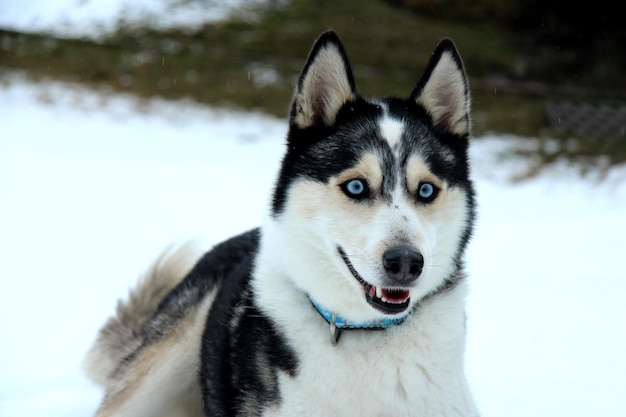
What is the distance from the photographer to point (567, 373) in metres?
3.86

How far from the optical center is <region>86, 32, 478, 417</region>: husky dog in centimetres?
240

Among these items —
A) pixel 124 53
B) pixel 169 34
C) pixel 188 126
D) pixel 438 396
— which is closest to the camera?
pixel 438 396

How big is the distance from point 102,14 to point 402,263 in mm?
12361

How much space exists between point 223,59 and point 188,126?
122 inches

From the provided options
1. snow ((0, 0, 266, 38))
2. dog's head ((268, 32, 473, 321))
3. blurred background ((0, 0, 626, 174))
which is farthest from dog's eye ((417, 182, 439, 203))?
snow ((0, 0, 266, 38))

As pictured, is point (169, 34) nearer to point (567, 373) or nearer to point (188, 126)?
point (188, 126)

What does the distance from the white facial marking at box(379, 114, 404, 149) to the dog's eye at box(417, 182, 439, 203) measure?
0.18m

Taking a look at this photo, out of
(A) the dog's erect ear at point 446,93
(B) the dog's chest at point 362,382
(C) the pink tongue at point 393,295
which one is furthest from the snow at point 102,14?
(C) the pink tongue at point 393,295

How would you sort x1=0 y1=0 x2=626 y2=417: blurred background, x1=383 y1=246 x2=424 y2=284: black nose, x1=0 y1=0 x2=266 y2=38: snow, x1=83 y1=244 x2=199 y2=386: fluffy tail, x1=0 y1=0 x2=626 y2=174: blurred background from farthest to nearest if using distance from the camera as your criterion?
x1=0 y1=0 x2=266 y2=38: snow < x1=0 y1=0 x2=626 y2=174: blurred background < x1=0 y1=0 x2=626 y2=417: blurred background < x1=83 y1=244 x2=199 y2=386: fluffy tail < x1=383 y1=246 x2=424 y2=284: black nose

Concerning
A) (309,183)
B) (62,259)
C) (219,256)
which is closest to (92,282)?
(62,259)

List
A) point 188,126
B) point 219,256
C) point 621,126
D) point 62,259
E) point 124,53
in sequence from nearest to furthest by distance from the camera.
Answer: point 219,256 < point 62,259 < point 188,126 < point 621,126 < point 124,53

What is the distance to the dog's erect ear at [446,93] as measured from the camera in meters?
2.72

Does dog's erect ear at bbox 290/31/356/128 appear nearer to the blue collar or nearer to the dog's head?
the dog's head

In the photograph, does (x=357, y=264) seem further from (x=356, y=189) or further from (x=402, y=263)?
(x=356, y=189)
